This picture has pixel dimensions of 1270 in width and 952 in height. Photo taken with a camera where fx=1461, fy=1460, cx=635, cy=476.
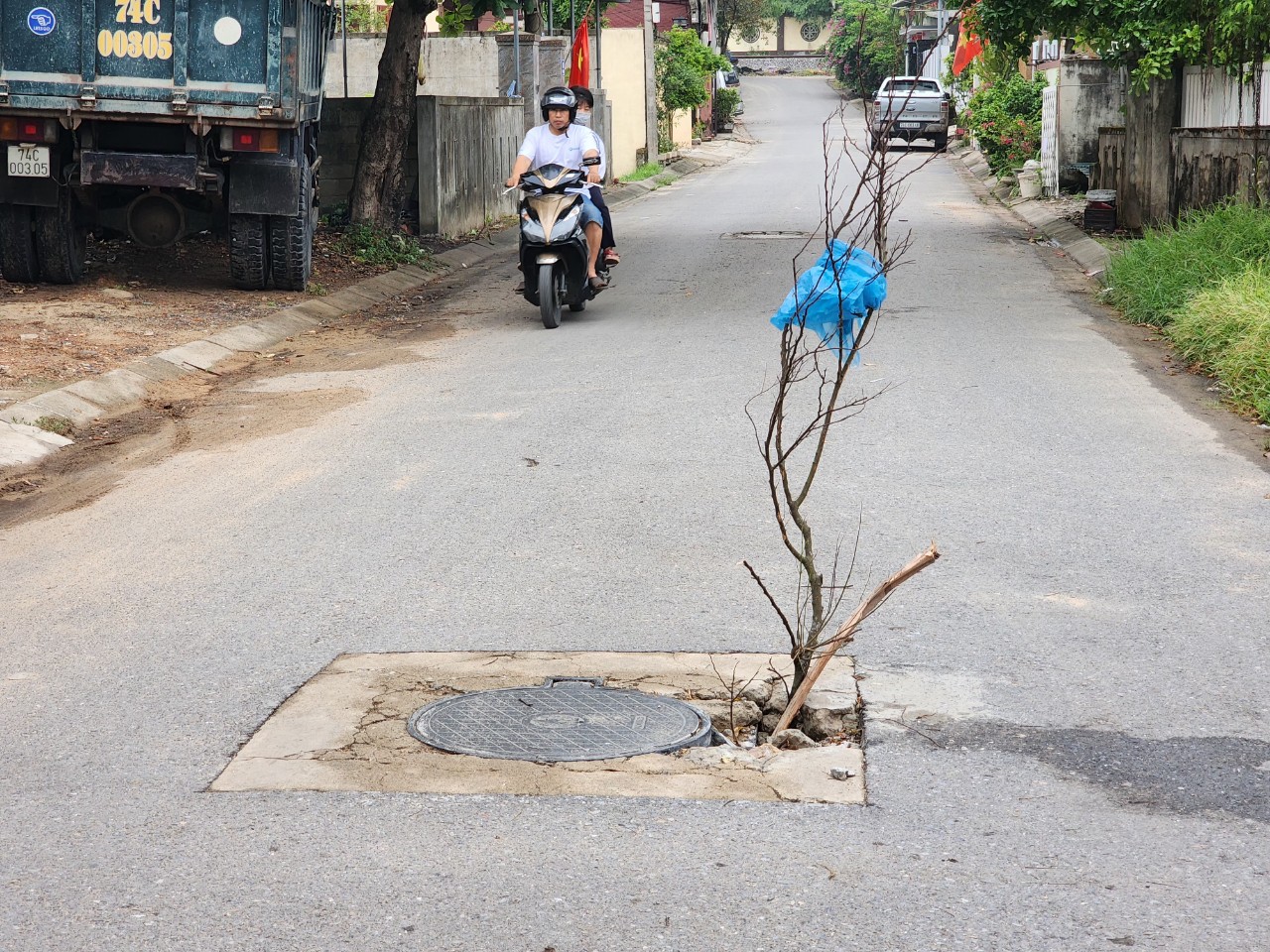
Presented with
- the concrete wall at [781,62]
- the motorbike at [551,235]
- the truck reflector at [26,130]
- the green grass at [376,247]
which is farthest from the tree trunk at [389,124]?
the concrete wall at [781,62]

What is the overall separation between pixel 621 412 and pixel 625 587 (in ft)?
10.1

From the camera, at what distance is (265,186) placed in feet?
39.9

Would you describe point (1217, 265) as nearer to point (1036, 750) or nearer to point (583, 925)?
point (1036, 750)

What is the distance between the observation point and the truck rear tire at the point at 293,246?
499 inches

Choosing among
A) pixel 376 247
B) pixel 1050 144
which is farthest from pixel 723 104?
pixel 376 247

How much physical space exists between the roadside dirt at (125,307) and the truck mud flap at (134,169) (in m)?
1.06

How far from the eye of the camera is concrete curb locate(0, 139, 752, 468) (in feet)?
26.9

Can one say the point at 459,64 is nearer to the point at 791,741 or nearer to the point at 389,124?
the point at 389,124

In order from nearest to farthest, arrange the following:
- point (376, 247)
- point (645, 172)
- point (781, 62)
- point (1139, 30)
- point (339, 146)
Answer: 1. point (1139, 30)
2. point (376, 247)
3. point (339, 146)
4. point (645, 172)
5. point (781, 62)

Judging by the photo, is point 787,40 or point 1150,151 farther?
point 787,40

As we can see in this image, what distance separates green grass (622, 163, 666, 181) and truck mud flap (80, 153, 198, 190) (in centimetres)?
1984

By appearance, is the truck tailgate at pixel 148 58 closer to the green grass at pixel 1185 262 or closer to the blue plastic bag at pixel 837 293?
the green grass at pixel 1185 262

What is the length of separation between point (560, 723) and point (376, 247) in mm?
12005

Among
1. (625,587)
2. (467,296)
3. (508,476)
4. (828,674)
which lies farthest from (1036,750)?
(467,296)
